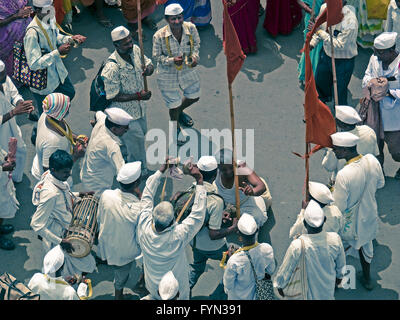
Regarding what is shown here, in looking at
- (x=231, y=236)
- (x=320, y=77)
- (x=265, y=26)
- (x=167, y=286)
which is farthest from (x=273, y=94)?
(x=167, y=286)

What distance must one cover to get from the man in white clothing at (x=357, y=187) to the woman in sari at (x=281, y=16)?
4720mm

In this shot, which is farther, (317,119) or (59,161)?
(317,119)

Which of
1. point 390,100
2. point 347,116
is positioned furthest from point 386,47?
point 347,116

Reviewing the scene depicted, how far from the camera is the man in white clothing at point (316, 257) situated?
7.73m

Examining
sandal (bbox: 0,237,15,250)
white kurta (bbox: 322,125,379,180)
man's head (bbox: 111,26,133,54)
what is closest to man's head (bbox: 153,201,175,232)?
white kurta (bbox: 322,125,379,180)

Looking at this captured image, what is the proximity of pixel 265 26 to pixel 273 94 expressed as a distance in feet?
5.39

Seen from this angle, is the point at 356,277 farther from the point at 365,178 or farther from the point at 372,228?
the point at 365,178

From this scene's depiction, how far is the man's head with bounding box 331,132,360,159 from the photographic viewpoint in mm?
8516

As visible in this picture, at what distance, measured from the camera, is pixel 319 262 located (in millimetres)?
7848

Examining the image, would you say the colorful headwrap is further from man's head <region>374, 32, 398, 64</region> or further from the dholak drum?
man's head <region>374, 32, 398, 64</region>

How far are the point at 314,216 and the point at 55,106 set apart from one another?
3275mm

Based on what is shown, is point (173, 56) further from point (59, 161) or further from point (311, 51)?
point (59, 161)

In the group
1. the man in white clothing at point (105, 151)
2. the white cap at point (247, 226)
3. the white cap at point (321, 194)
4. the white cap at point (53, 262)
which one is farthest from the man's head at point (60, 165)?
the white cap at point (321, 194)

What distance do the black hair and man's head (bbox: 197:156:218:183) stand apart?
1384mm
